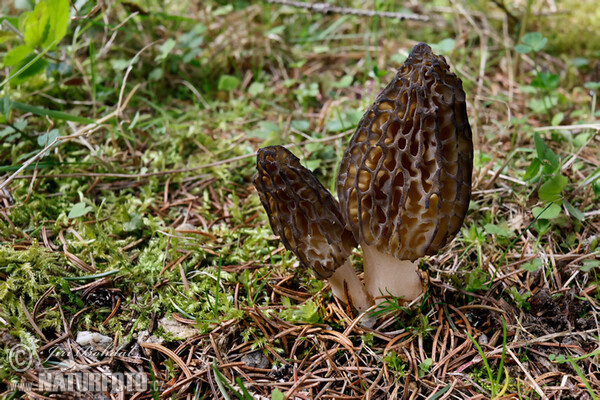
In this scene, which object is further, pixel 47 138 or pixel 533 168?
pixel 47 138

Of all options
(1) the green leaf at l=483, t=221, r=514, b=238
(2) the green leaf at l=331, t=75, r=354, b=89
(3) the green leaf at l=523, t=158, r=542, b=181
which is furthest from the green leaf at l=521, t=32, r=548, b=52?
(1) the green leaf at l=483, t=221, r=514, b=238

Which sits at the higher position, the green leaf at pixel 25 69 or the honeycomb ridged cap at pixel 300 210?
the green leaf at pixel 25 69

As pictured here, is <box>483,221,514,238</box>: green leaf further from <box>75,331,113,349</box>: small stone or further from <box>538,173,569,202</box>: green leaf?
<box>75,331,113,349</box>: small stone

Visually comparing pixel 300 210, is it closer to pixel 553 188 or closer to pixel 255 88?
pixel 553 188

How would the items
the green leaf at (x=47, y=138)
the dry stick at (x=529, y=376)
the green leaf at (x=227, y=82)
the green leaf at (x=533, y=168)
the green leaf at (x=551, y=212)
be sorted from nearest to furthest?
the dry stick at (x=529, y=376)
the green leaf at (x=551, y=212)
the green leaf at (x=533, y=168)
the green leaf at (x=47, y=138)
the green leaf at (x=227, y=82)

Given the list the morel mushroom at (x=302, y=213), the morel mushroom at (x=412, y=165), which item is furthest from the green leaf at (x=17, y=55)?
the morel mushroom at (x=412, y=165)

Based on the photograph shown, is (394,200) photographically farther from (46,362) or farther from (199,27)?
(199,27)

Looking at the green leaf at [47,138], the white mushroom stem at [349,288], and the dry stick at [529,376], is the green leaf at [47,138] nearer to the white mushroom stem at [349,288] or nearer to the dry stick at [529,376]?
the white mushroom stem at [349,288]

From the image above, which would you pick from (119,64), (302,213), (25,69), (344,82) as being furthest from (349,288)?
(119,64)
